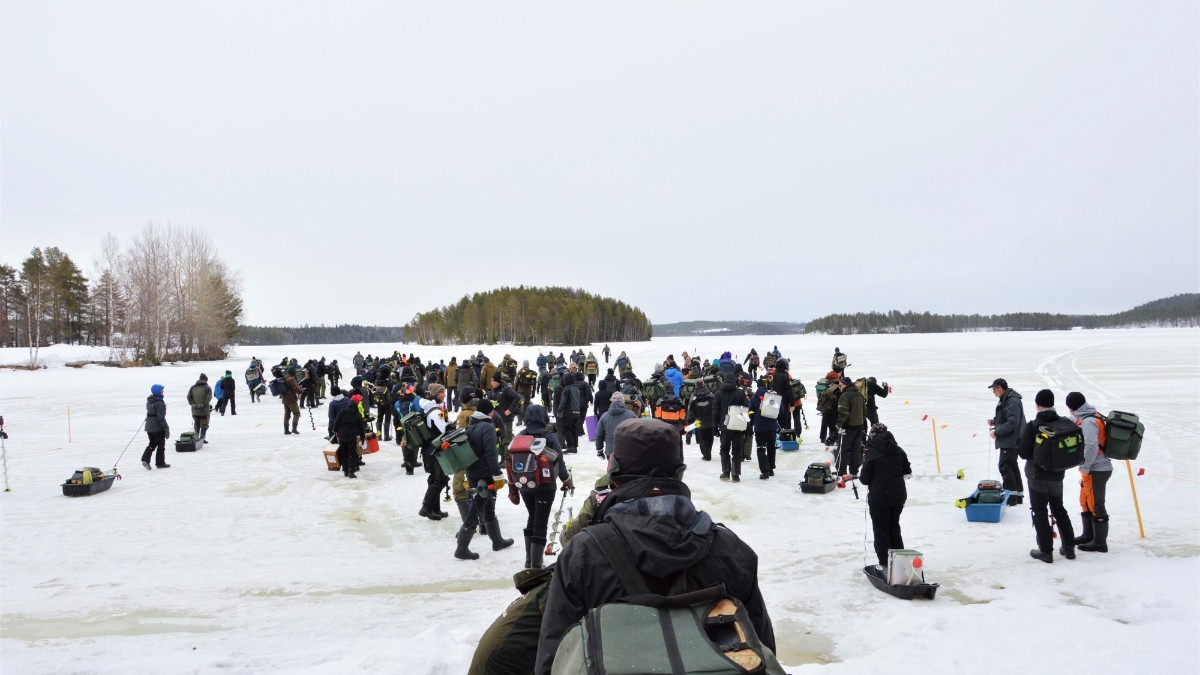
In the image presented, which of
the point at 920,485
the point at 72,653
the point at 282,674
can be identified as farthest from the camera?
the point at 920,485

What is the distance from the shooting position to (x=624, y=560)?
72.4 inches

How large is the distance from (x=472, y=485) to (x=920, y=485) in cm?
670

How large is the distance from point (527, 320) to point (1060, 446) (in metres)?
95.6

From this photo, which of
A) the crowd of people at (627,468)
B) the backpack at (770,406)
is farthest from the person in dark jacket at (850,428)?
the backpack at (770,406)

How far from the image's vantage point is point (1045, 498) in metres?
6.09

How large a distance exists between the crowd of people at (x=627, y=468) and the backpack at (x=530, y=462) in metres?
0.01

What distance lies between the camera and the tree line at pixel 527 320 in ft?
328

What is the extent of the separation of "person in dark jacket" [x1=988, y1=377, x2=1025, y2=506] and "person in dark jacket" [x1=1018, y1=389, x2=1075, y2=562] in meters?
1.96

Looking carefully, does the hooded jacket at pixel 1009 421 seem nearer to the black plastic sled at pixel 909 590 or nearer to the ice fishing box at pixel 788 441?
the black plastic sled at pixel 909 590

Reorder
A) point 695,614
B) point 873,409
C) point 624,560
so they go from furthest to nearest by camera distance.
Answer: point 873,409 < point 624,560 < point 695,614

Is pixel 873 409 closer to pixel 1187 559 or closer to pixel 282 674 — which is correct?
pixel 1187 559

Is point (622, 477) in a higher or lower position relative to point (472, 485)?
higher

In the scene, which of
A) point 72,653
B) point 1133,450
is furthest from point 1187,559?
point 72,653

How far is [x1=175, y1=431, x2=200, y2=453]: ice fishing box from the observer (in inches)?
521
